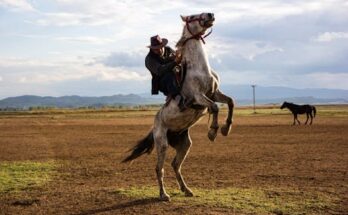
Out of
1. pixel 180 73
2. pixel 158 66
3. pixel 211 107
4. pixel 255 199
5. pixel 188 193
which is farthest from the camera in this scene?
pixel 188 193

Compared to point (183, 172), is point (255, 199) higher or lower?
higher

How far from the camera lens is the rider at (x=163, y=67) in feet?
29.1

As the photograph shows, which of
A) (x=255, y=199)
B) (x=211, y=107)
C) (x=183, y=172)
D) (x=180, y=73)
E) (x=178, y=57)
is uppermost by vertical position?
(x=178, y=57)

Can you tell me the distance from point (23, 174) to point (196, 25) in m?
7.44

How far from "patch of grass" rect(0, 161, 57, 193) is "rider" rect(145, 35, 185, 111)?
445 cm

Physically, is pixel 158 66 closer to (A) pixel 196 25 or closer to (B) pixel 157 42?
(B) pixel 157 42

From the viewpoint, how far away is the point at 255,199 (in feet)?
30.5

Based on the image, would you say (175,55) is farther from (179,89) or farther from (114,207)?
(114,207)

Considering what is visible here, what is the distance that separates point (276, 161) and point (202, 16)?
8.49 meters

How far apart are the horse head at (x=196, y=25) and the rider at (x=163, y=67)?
0.36 m

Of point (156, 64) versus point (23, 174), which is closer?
point (156, 64)

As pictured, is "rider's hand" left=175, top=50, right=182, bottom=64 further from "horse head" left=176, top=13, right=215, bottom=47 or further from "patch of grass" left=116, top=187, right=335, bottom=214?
"patch of grass" left=116, top=187, right=335, bottom=214

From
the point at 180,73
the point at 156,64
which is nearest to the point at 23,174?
the point at 156,64

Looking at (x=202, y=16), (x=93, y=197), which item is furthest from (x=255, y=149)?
(x=202, y=16)
